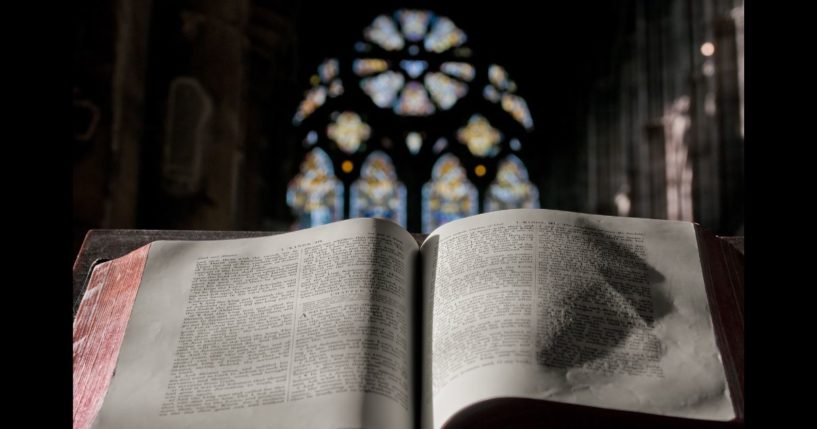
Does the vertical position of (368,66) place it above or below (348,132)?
above

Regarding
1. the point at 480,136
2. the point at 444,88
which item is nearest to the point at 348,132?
the point at 444,88

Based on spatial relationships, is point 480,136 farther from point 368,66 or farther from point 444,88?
point 368,66

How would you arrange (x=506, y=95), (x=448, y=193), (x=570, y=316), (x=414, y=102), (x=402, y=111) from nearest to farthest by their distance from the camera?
(x=570, y=316) → (x=448, y=193) → (x=402, y=111) → (x=414, y=102) → (x=506, y=95)

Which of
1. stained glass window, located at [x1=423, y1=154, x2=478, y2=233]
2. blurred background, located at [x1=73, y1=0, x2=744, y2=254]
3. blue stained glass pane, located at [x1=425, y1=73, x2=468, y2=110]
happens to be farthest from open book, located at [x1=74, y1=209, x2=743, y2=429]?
blue stained glass pane, located at [x1=425, y1=73, x2=468, y2=110]

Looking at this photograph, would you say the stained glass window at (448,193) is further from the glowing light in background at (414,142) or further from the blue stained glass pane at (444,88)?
the blue stained glass pane at (444,88)

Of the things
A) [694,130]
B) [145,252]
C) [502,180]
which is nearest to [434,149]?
[502,180]

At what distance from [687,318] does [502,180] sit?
12.0 meters

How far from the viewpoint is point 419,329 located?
152 centimetres

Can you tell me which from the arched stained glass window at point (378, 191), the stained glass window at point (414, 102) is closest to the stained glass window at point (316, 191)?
the arched stained glass window at point (378, 191)

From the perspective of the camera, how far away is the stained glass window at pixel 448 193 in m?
13.0

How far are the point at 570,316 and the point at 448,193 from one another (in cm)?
1184

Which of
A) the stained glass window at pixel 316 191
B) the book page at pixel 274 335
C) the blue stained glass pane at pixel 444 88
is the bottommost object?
the book page at pixel 274 335
